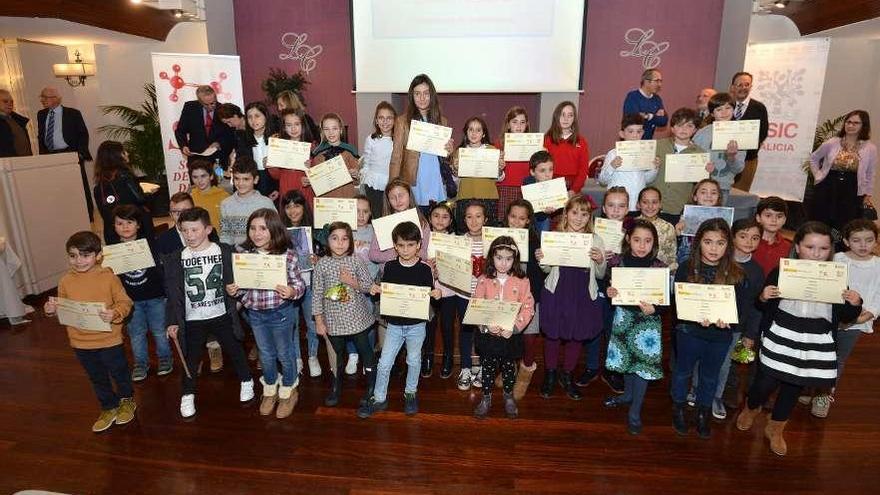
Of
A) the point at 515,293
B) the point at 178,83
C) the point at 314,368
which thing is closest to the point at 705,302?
the point at 515,293

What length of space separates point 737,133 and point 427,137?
2528 mm

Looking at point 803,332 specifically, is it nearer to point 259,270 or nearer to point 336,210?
point 336,210

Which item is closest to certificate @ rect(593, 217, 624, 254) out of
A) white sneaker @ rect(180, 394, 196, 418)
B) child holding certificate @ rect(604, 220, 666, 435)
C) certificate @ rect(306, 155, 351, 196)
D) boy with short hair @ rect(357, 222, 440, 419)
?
child holding certificate @ rect(604, 220, 666, 435)

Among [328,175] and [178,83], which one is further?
[178,83]

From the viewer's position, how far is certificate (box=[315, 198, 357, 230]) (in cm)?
362

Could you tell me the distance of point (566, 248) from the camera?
315 centimetres

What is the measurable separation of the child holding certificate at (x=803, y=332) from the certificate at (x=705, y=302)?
0.23m

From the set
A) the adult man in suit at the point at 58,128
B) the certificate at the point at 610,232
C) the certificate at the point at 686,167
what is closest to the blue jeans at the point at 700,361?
the certificate at the point at 610,232

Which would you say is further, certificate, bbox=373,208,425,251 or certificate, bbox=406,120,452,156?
certificate, bbox=406,120,452,156

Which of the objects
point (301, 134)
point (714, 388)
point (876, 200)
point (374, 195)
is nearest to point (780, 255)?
point (714, 388)

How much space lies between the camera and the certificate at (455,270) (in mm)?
3119

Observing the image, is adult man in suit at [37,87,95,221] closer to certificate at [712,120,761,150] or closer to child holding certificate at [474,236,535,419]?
child holding certificate at [474,236,535,419]

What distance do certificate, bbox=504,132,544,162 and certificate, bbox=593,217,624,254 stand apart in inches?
40.2

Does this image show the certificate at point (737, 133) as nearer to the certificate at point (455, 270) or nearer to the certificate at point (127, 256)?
the certificate at point (455, 270)
